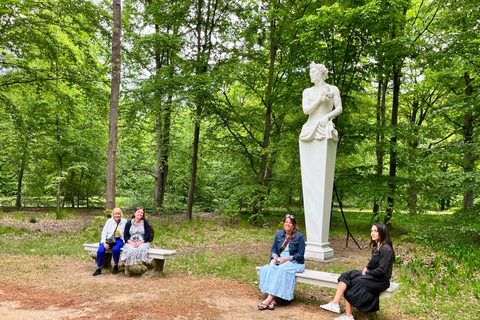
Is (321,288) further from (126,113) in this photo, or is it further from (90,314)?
(126,113)

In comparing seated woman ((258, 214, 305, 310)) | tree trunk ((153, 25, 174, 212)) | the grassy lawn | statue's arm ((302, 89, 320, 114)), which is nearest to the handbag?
the grassy lawn

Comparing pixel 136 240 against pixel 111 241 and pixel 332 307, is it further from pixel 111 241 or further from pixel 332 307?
pixel 332 307

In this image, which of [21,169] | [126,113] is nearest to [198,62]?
[126,113]

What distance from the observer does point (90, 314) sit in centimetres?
377

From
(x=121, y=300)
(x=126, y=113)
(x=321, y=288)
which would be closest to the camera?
(x=121, y=300)

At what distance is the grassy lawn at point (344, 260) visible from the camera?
448cm

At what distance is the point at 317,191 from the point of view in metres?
6.61

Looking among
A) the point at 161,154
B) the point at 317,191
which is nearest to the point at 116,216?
the point at 317,191

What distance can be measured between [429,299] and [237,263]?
3347 mm

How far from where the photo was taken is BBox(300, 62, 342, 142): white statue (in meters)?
6.57

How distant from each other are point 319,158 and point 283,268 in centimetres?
289

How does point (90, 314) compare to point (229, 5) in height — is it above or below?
below

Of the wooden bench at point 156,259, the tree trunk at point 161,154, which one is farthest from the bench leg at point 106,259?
the tree trunk at point 161,154

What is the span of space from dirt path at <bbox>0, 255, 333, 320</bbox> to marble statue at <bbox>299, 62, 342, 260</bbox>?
6.80ft
